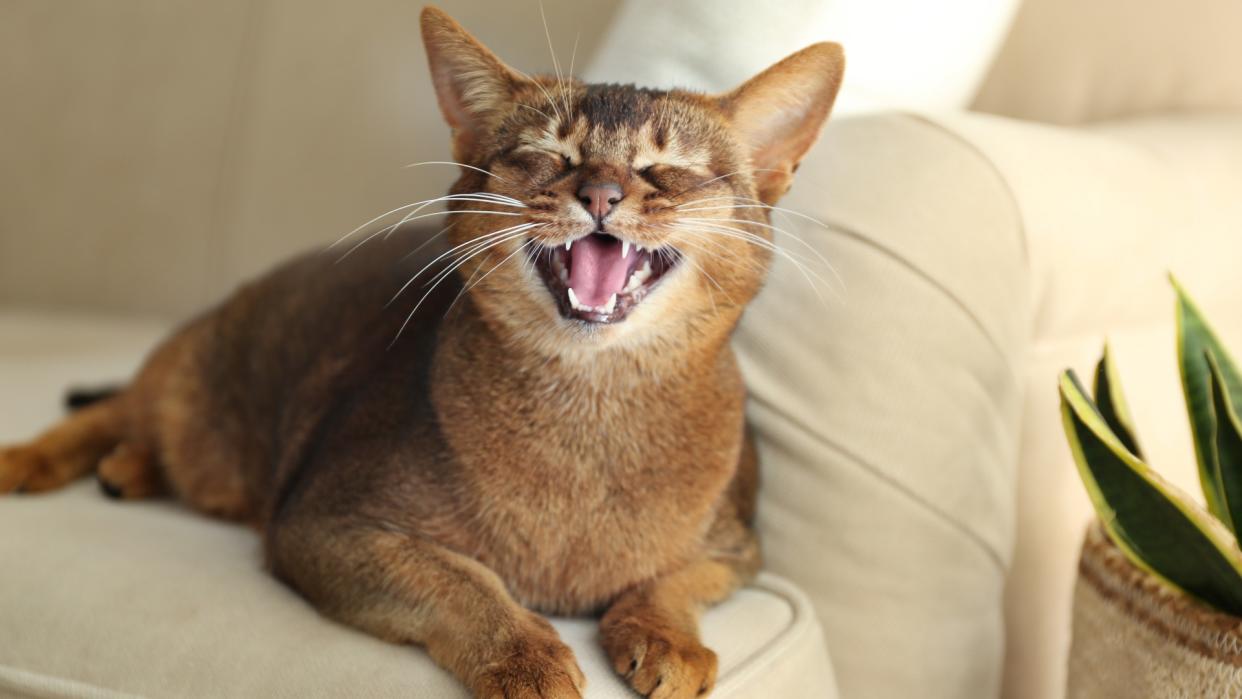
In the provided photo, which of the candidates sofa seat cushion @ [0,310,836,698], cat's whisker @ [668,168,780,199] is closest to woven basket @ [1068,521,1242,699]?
sofa seat cushion @ [0,310,836,698]

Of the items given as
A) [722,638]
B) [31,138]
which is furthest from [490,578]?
[31,138]

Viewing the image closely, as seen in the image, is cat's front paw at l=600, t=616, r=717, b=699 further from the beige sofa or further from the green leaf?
the green leaf

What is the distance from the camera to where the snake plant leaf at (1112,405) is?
1058 millimetres

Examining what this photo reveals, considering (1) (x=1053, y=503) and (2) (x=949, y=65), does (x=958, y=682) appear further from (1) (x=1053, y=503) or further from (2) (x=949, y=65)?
(2) (x=949, y=65)

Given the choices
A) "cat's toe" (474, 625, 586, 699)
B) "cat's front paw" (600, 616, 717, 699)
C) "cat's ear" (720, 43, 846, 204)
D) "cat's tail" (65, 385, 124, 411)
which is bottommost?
"cat's tail" (65, 385, 124, 411)

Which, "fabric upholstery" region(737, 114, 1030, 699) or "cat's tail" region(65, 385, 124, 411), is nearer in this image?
"fabric upholstery" region(737, 114, 1030, 699)

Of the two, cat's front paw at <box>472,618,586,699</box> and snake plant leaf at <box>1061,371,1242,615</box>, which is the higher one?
snake plant leaf at <box>1061,371,1242,615</box>

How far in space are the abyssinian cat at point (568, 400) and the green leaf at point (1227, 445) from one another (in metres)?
0.42

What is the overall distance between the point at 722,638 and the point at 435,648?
282mm

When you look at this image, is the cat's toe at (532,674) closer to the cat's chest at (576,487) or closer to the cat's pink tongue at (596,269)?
the cat's chest at (576,487)

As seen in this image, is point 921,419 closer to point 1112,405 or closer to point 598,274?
point 1112,405

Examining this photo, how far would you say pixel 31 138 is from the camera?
223 cm

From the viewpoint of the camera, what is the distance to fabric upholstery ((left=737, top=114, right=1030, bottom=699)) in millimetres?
1146

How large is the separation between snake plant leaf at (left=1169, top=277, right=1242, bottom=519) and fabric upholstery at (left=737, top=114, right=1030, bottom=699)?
7.0 inches
